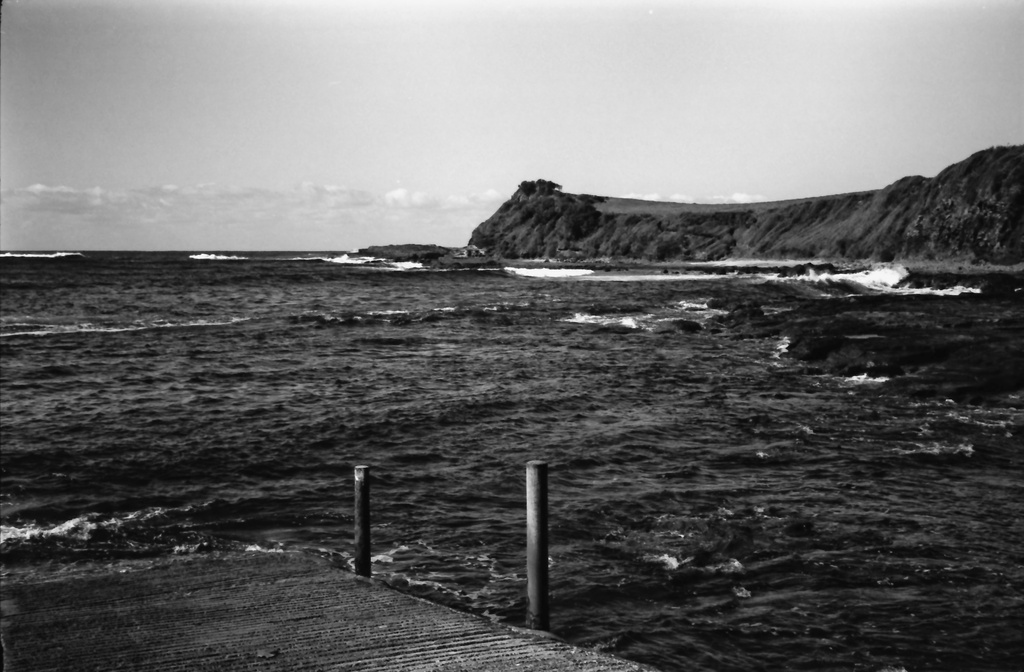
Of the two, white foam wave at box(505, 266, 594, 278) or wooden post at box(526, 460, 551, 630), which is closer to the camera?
wooden post at box(526, 460, 551, 630)

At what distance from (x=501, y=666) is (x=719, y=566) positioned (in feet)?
17.9

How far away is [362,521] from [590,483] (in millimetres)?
6711

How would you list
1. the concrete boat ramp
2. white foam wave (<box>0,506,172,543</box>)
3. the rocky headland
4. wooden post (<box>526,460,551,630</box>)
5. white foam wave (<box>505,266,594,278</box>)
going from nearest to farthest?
the concrete boat ramp
wooden post (<box>526,460,551,630</box>)
white foam wave (<box>0,506,172,543</box>)
the rocky headland
white foam wave (<box>505,266,594,278</box>)

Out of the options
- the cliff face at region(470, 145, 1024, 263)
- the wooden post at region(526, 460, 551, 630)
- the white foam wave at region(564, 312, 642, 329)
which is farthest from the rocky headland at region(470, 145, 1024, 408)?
the wooden post at region(526, 460, 551, 630)

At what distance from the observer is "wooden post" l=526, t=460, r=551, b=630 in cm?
948

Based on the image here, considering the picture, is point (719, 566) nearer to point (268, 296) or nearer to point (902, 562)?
point (902, 562)

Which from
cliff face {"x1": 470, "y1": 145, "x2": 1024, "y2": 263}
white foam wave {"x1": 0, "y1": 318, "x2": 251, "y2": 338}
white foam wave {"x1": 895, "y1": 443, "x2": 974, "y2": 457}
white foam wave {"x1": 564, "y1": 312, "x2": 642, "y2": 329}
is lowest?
white foam wave {"x1": 895, "y1": 443, "x2": 974, "y2": 457}

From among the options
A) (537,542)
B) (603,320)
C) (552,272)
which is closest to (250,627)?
(537,542)

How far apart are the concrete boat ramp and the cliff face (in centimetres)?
6657

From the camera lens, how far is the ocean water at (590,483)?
11094 mm

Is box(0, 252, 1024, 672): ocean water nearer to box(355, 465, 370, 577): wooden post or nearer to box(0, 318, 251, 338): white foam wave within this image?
box(355, 465, 370, 577): wooden post

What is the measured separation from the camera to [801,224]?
10356cm

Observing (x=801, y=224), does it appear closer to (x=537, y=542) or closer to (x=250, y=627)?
(x=537, y=542)

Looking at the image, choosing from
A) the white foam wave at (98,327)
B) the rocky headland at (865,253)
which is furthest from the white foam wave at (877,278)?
the white foam wave at (98,327)
